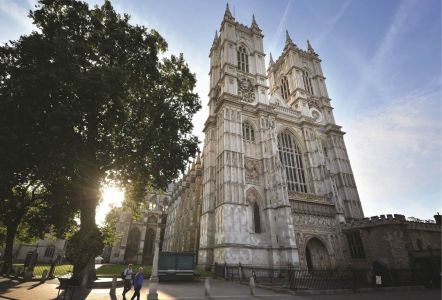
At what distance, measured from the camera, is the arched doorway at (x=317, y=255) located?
23641mm

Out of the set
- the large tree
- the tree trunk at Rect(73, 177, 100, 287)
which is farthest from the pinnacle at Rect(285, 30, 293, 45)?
the tree trunk at Rect(73, 177, 100, 287)

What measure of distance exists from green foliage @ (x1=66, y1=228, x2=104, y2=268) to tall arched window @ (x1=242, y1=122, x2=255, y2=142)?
1985cm

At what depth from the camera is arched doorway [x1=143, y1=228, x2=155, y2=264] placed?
42469 mm

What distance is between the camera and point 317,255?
2420 centimetres

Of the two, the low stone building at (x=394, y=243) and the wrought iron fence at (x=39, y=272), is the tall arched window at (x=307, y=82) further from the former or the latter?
the wrought iron fence at (x=39, y=272)

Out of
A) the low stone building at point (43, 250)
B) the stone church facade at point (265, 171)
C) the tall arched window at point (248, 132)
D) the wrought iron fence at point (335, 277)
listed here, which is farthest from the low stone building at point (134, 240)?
the wrought iron fence at point (335, 277)

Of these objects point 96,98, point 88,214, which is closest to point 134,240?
point 88,214

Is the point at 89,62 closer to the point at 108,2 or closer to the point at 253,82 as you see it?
the point at 108,2

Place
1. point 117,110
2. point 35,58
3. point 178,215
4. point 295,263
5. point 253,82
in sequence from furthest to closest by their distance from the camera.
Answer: point 178,215 → point 253,82 → point 295,263 → point 117,110 → point 35,58

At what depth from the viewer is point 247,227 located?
876 inches

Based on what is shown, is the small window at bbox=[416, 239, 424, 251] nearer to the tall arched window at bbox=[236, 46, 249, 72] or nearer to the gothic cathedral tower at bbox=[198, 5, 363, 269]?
the gothic cathedral tower at bbox=[198, 5, 363, 269]

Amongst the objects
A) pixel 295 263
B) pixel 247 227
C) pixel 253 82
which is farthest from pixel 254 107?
pixel 295 263

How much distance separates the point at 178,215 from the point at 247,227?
→ 23909mm

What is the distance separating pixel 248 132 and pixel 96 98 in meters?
19.8
